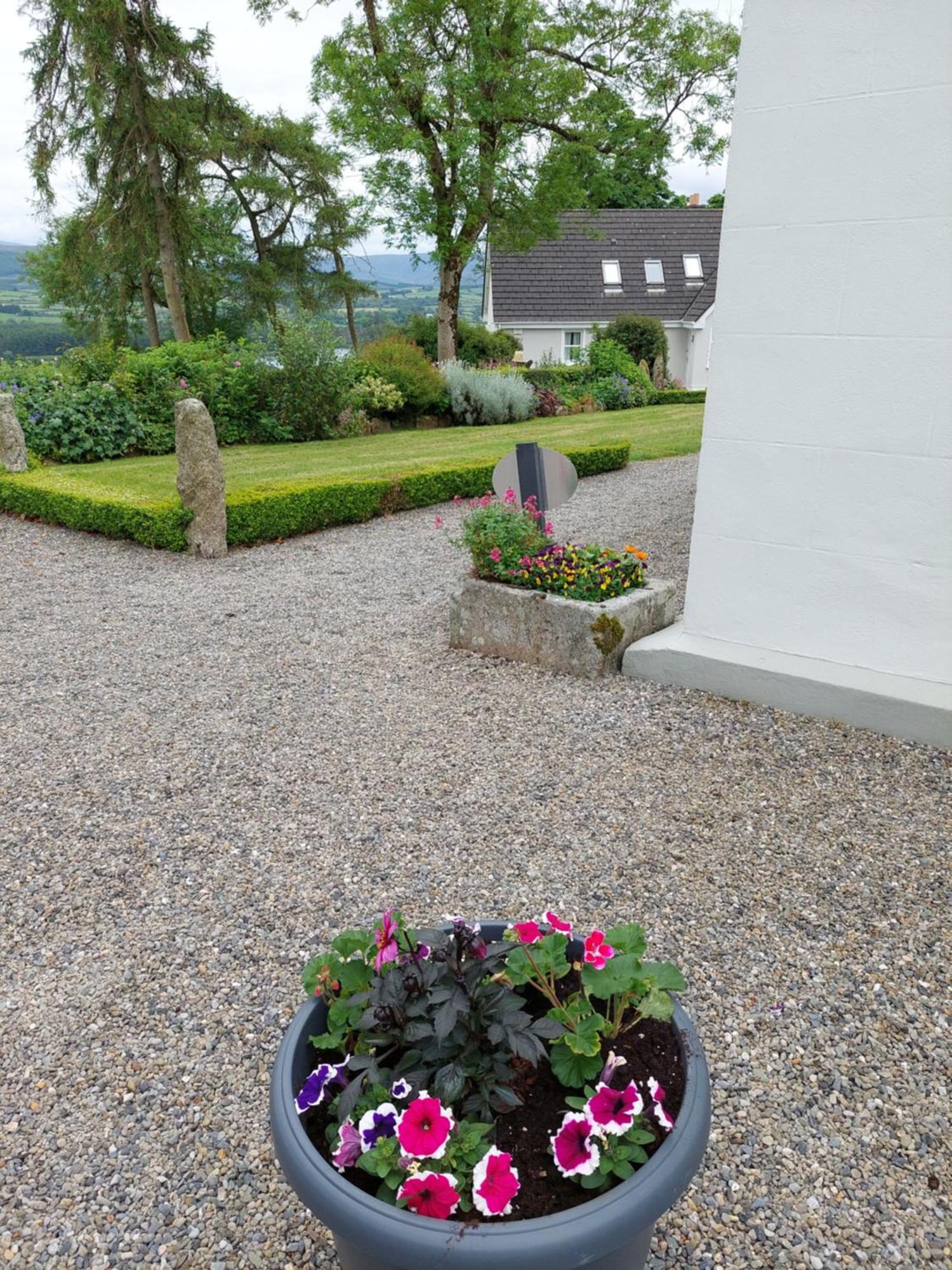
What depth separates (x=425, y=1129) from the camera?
1.50 meters

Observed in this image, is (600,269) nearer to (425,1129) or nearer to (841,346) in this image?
(841,346)

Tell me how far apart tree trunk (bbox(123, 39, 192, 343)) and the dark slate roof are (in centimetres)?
1164

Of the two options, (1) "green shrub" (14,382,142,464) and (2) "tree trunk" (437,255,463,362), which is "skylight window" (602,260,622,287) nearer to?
(2) "tree trunk" (437,255,463,362)

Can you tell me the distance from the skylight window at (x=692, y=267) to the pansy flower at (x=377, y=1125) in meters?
32.4

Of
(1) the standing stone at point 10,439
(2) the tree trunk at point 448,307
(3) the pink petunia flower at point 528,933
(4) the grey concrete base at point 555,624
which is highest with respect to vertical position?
(2) the tree trunk at point 448,307

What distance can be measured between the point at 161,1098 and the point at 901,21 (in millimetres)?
4844

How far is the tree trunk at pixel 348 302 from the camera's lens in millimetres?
30531

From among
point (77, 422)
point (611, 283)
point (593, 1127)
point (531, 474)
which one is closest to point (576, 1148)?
point (593, 1127)

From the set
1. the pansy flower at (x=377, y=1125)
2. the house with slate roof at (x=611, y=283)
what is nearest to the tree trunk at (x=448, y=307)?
the house with slate roof at (x=611, y=283)

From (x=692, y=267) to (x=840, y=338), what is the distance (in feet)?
95.9

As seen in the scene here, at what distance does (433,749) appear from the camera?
4.35 meters

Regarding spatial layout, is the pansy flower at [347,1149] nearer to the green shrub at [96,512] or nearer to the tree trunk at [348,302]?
the green shrub at [96,512]

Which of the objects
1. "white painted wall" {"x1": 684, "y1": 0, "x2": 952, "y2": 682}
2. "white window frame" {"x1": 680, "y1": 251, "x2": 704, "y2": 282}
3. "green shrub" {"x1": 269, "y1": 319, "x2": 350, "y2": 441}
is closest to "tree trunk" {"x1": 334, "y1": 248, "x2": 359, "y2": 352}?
"white window frame" {"x1": 680, "y1": 251, "x2": 704, "y2": 282}

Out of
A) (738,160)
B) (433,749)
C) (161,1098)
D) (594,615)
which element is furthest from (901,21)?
(161,1098)
